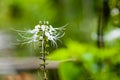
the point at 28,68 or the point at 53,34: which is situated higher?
the point at 53,34

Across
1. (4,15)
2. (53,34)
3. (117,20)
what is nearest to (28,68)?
(117,20)

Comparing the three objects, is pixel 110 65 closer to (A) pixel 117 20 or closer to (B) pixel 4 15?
(A) pixel 117 20

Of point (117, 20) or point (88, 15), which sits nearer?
point (117, 20)

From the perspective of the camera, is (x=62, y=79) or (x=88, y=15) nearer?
(x=62, y=79)

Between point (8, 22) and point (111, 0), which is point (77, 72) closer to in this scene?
point (111, 0)

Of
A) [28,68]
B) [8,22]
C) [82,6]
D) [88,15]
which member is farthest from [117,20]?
[8,22]

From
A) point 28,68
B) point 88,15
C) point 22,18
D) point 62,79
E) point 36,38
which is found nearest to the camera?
point 36,38

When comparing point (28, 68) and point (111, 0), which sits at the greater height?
point (111, 0)

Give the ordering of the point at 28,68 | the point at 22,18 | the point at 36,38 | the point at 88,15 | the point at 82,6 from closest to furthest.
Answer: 1. the point at 36,38
2. the point at 28,68
3. the point at 88,15
4. the point at 82,6
5. the point at 22,18

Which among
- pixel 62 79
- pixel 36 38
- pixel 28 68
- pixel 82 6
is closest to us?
pixel 36 38
